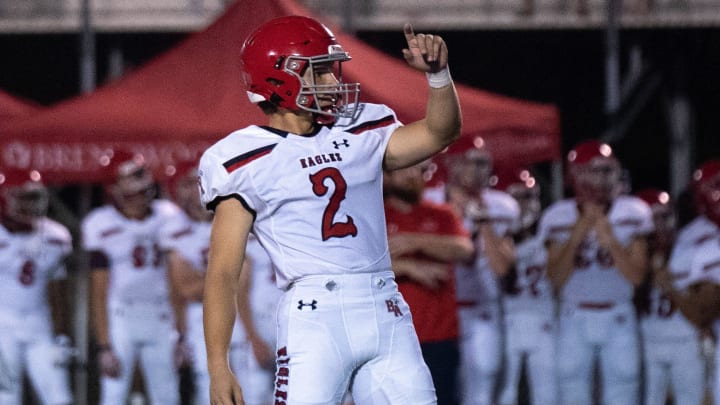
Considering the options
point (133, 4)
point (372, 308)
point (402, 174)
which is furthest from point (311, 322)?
point (133, 4)

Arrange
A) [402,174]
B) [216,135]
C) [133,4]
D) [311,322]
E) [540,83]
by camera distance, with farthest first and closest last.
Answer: [540,83] < [133,4] < [216,135] < [402,174] < [311,322]

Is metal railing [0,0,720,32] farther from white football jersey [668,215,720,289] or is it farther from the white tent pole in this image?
white football jersey [668,215,720,289]

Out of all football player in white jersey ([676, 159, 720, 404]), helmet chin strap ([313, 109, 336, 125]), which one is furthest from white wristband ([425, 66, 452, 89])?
football player in white jersey ([676, 159, 720, 404])

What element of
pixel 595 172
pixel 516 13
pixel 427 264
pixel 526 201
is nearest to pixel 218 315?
pixel 427 264

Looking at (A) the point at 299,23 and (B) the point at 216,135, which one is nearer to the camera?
(A) the point at 299,23

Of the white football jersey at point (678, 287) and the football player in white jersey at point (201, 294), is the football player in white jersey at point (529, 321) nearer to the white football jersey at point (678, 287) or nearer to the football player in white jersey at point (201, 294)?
the white football jersey at point (678, 287)

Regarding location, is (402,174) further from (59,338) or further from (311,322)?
(59,338)

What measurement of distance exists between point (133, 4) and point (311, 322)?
434 inches

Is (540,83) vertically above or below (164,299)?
above

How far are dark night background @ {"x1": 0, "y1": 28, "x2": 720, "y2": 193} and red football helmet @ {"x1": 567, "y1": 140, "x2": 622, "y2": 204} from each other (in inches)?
264

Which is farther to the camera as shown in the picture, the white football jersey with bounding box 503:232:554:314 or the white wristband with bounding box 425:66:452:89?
the white football jersey with bounding box 503:232:554:314

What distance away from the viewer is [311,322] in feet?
12.2

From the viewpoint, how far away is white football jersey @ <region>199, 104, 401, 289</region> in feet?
12.4

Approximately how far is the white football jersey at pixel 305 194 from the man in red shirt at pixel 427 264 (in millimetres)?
2079
